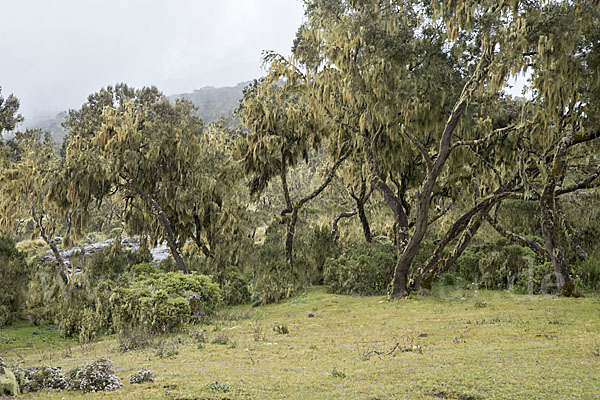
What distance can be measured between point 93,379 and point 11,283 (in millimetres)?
9067

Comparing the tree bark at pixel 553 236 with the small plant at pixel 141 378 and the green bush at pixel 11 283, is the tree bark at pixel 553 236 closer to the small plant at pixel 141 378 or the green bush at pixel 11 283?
the small plant at pixel 141 378

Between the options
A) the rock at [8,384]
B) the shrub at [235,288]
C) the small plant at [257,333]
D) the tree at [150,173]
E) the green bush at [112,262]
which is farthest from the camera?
the green bush at [112,262]

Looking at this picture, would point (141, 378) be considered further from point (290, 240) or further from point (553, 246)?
point (290, 240)

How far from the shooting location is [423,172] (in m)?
14.0

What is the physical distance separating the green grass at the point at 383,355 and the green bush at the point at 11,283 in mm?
1038

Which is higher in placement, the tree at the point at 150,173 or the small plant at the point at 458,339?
the tree at the point at 150,173

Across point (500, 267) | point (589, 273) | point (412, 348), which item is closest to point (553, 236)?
point (589, 273)

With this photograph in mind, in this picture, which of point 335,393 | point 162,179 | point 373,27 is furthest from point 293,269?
point 335,393

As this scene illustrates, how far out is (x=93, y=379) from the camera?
4.34 m

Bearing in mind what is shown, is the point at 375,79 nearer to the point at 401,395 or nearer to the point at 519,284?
the point at 519,284

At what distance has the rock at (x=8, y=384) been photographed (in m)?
3.95

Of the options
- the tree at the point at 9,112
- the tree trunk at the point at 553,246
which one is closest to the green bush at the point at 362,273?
the tree trunk at the point at 553,246

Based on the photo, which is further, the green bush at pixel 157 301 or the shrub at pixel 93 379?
the green bush at pixel 157 301

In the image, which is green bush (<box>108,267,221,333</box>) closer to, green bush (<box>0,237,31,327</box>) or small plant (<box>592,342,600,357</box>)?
green bush (<box>0,237,31,327</box>)
